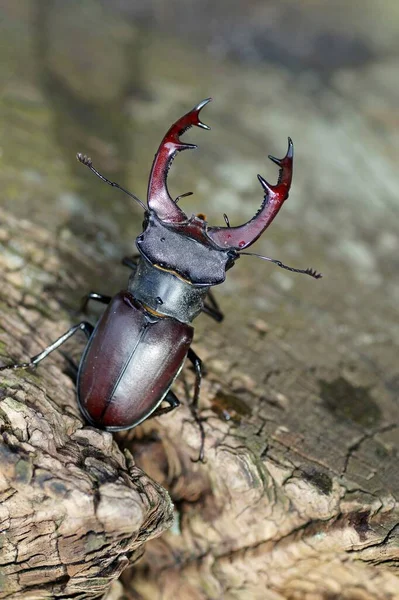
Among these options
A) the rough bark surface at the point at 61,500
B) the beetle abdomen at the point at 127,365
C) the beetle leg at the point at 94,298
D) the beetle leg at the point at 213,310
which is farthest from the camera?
the beetle leg at the point at 213,310

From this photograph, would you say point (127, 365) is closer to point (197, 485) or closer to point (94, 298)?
point (94, 298)

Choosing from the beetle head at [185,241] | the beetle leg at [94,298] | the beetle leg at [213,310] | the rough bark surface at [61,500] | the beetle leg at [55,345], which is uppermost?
the beetle head at [185,241]

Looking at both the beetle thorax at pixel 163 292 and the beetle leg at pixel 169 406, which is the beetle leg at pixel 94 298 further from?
the beetle leg at pixel 169 406

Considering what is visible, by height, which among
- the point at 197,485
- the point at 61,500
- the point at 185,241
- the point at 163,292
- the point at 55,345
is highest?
the point at 185,241

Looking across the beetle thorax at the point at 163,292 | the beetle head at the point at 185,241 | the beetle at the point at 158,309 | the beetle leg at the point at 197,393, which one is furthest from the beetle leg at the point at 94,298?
the beetle leg at the point at 197,393

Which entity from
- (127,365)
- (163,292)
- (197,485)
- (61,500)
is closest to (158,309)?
(163,292)

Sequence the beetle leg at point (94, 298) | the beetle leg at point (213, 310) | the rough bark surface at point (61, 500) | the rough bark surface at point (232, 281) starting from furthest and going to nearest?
the beetle leg at point (213, 310)
the beetle leg at point (94, 298)
the rough bark surface at point (232, 281)
the rough bark surface at point (61, 500)

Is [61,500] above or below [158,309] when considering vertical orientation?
below
